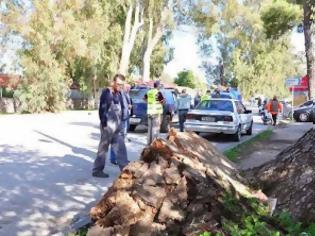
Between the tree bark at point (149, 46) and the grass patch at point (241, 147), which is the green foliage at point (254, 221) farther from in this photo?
the tree bark at point (149, 46)

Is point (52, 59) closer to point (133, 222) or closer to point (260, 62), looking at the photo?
point (133, 222)

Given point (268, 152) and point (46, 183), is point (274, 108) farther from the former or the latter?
point (46, 183)

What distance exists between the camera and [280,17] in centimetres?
2912

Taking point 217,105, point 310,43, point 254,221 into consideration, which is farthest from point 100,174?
point 310,43

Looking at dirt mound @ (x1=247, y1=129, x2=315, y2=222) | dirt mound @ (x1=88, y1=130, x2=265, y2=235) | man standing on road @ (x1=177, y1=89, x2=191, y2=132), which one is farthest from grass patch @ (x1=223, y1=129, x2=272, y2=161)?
dirt mound @ (x1=88, y1=130, x2=265, y2=235)

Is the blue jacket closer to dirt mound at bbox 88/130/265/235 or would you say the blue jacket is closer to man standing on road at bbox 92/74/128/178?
man standing on road at bbox 92/74/128/178

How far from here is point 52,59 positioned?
1458 inches

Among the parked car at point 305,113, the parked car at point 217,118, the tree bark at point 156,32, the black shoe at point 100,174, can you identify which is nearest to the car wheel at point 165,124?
the parked car at point 217,118

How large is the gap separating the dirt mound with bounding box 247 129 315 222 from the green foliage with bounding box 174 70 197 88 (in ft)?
306

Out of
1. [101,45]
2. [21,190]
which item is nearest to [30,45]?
[101,45]

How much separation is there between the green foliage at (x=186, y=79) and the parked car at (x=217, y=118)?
7957 centimetres

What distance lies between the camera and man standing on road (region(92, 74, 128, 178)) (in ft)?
34.0

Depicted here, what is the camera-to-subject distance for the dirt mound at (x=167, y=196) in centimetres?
515

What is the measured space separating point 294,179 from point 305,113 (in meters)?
30.6
